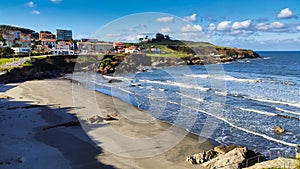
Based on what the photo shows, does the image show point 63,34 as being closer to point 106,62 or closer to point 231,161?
point 106,62

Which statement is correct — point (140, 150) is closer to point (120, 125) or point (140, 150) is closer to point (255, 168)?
point (120, 125)

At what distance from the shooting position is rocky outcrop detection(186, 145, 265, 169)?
1332cm

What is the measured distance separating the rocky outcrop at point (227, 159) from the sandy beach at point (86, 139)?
886 millimetres

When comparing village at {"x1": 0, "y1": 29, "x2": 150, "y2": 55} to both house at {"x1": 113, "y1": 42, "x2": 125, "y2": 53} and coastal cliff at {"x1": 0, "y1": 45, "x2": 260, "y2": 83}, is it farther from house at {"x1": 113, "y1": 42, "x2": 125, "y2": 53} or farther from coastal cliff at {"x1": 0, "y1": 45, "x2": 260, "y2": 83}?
coastal cliff at {"x1": 0, "y1": 45, "x2": 260, "y2": 83}

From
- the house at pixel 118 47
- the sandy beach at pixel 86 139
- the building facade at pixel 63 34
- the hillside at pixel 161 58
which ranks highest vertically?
the building facade at pixel 63 34

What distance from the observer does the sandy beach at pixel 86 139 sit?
48.1 ft

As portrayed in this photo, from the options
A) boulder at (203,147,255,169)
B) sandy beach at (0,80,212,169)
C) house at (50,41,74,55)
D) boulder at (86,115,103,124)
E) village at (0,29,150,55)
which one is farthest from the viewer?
village at (0,29,150,55)

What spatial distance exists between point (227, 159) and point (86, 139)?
372 inches

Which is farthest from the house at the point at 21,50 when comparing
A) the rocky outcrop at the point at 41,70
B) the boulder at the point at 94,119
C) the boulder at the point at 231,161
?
the boulder at the point at 231,161

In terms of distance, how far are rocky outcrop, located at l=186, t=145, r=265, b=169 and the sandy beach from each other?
0.89 metres

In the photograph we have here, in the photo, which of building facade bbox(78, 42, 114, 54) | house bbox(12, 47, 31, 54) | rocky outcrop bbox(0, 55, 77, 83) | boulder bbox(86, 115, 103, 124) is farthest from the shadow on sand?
building facade bbox(78, 42, 114, 54)

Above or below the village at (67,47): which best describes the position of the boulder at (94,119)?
below

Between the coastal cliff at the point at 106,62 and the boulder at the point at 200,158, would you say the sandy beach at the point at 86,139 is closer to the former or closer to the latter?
the boulder at the point at 200,158

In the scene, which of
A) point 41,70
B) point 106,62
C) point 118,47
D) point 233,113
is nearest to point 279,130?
point 233,113
